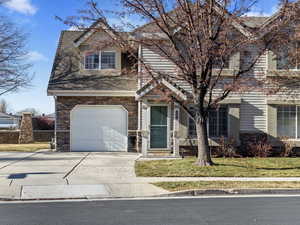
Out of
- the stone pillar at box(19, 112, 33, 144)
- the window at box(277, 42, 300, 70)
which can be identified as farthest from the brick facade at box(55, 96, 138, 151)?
the stone pillar at box(19, 112, 33, 144)

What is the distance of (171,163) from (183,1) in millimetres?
6372

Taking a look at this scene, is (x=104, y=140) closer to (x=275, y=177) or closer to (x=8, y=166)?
(x=8, y=166)

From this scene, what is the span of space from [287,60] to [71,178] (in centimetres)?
1235

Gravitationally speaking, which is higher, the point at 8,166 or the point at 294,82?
the point at 294,82

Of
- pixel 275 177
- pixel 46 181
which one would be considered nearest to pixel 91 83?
pixel 46 181

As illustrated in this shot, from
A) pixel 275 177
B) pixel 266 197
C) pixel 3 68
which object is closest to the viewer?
pixel 266 197

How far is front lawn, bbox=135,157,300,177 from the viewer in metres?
13.0

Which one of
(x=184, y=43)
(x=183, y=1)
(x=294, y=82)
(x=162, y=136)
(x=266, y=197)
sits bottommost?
(x=266, y=197)

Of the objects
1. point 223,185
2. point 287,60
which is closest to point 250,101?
point 287,60

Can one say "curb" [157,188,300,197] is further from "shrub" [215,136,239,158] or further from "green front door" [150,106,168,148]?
"green front door" [150,106,168,148]

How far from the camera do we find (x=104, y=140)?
2030 cm

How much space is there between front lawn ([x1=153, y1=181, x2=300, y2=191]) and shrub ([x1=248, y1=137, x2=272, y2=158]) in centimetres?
656

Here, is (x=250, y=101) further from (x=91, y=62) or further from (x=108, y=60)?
(x=91, y=62)

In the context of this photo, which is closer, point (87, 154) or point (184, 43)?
point (184, 43)
